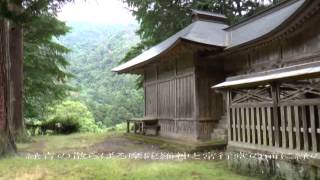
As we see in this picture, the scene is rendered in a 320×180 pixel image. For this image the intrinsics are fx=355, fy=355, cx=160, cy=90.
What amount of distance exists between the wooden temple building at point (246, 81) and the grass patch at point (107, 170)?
3.32 ft

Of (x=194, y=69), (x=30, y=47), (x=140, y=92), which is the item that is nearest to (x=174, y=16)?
(x=30, y=47)

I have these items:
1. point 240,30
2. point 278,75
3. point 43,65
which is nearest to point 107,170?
point 278,75

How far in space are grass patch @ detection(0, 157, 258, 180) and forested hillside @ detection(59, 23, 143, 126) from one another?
76.3 ft

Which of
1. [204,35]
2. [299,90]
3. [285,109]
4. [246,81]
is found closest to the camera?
[299,90]

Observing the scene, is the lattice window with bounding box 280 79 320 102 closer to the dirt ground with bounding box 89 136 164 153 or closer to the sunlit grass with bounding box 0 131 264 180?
the sunlit grass with bounding box 0 131 264 180

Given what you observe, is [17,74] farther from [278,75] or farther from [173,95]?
[278,75]

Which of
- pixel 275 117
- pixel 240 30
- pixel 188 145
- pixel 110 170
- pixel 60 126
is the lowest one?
pixel 110 170

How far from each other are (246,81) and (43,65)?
1502 centimetres

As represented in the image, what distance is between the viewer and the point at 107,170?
780 cm

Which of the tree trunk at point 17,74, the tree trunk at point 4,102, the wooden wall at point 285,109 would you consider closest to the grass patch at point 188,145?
the wooden wall at point 285,109

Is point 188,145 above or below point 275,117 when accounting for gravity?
below

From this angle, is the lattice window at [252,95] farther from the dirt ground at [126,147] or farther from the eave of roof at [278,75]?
the dirt ground at [126,147]

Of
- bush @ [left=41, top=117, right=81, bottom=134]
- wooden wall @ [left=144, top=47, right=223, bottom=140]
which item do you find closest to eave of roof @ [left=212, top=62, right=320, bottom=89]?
wooden wall @ [left=144, top=47, right=223, bottom=140]

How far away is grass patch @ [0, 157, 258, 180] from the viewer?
721 cm
